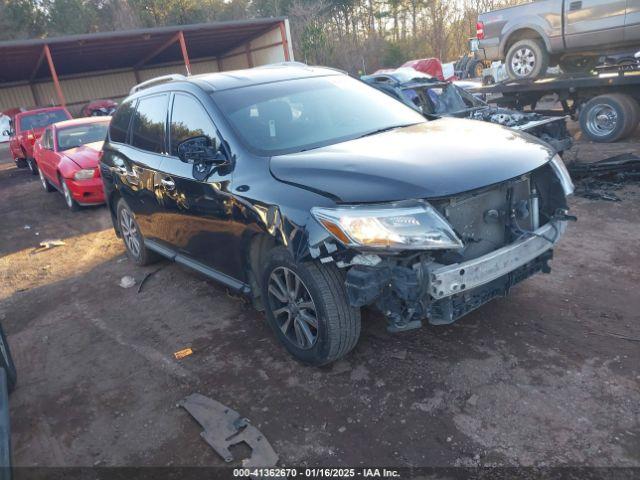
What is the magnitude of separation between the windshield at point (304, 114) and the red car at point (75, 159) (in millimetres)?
5087

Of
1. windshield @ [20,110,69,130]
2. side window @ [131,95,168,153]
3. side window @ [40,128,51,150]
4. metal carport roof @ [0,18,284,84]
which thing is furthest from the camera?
metal carport roof @ [0,18,284,84]

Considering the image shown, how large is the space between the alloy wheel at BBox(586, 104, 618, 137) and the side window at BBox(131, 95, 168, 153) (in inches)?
307

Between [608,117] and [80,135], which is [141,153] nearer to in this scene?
[80,135]

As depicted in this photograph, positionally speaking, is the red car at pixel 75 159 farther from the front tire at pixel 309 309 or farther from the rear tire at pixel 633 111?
the rear tire at pixel 633 111

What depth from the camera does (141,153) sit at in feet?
15.9

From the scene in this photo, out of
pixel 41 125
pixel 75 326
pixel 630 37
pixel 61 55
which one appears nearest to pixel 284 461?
pixel 75 326

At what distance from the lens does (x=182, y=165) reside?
4.11m

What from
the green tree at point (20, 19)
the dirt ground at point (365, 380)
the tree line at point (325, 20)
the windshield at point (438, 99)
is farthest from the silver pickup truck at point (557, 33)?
the green tree at point (20, 19)

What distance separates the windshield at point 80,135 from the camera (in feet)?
31.6

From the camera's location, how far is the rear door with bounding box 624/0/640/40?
9.23m

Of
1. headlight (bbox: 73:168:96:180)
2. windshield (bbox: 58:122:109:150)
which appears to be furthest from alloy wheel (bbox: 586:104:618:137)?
windshield (bbox: 58:122:109:150)

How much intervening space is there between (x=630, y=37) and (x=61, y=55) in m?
22.7

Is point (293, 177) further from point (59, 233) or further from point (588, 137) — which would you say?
point (588, 137)

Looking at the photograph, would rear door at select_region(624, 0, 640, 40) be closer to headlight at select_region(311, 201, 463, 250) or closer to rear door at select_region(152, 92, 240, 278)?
rear door at select_region(152, 92, 240, 278)
